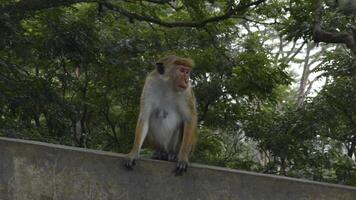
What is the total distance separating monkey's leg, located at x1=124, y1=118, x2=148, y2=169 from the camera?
480cm

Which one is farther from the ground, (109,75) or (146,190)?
(109,75)

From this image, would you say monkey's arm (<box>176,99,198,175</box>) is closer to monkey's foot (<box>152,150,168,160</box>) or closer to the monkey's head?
the monkey's head

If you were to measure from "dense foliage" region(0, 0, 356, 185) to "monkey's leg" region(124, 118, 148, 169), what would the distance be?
2192 mm

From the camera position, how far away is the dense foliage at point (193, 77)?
310 inches

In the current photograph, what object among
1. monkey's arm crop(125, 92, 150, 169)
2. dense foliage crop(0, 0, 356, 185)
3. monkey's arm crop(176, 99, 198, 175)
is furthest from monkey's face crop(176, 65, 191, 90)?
dense foliage crop(0, 0, 356, 185)

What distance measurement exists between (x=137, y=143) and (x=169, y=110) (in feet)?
1.93

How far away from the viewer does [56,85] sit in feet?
31.6

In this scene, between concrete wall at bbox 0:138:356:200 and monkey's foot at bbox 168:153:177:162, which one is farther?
monkey's foot at bbox 168:153:177:162

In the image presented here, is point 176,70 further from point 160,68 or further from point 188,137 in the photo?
point 188,137

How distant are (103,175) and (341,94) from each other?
4.82m

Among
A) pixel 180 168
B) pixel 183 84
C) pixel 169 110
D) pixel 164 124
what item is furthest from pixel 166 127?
pixel 180 168

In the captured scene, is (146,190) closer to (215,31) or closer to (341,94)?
(341,94)

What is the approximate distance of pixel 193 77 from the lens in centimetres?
1003

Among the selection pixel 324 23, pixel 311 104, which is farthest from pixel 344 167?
pixel 324 23
